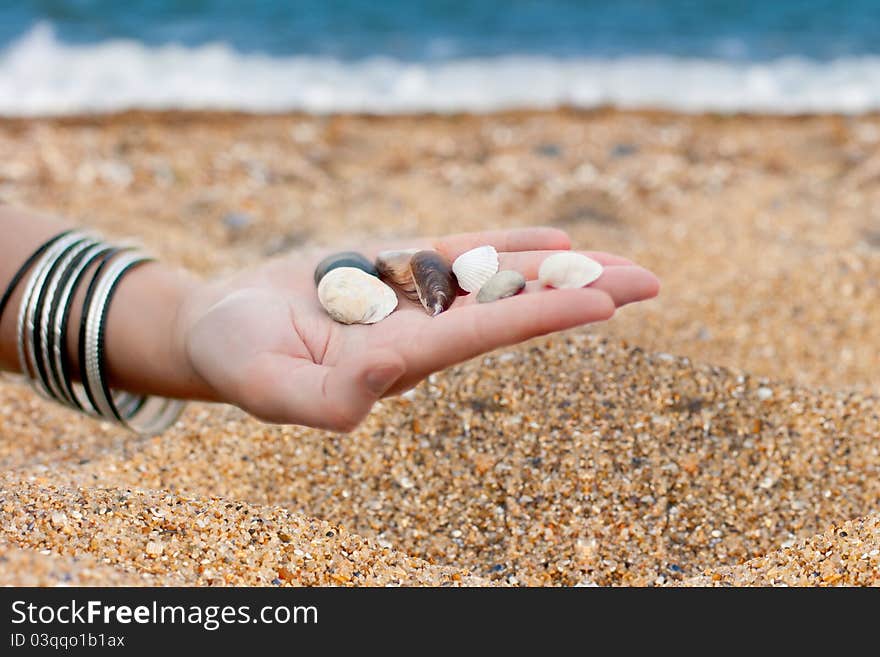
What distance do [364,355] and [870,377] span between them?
80.8 inches

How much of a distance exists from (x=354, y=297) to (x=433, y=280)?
18cm

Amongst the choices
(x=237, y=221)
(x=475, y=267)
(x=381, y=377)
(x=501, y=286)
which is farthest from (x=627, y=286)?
(x=237, y=221)

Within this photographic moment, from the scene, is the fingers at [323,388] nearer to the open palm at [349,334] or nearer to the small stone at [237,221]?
the open palm at [349,334]


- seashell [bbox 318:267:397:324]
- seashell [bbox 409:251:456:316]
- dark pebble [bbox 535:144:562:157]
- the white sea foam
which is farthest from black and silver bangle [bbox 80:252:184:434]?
the white sea foam

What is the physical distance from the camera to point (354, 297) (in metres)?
1.57

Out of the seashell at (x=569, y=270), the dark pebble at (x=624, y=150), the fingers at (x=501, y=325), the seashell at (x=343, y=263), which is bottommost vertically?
the fingers at (x=501, y=325)

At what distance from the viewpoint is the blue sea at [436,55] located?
5887 mm

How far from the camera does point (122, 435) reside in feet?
7.71

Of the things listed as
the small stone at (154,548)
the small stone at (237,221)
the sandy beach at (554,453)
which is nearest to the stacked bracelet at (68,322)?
the sandy beach at (554,453)

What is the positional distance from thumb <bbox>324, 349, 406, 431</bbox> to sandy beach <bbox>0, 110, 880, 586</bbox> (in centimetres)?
46

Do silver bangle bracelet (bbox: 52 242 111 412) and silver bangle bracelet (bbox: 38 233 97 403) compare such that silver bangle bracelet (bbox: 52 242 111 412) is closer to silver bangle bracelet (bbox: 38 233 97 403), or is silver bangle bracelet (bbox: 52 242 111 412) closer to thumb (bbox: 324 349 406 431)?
silver bangle bracelet (bbox: 38 233 97 403)

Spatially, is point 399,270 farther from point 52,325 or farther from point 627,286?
point 52,325

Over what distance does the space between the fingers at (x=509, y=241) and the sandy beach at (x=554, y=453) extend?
1.72 ft

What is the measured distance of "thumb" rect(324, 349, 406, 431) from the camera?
1261 mm
